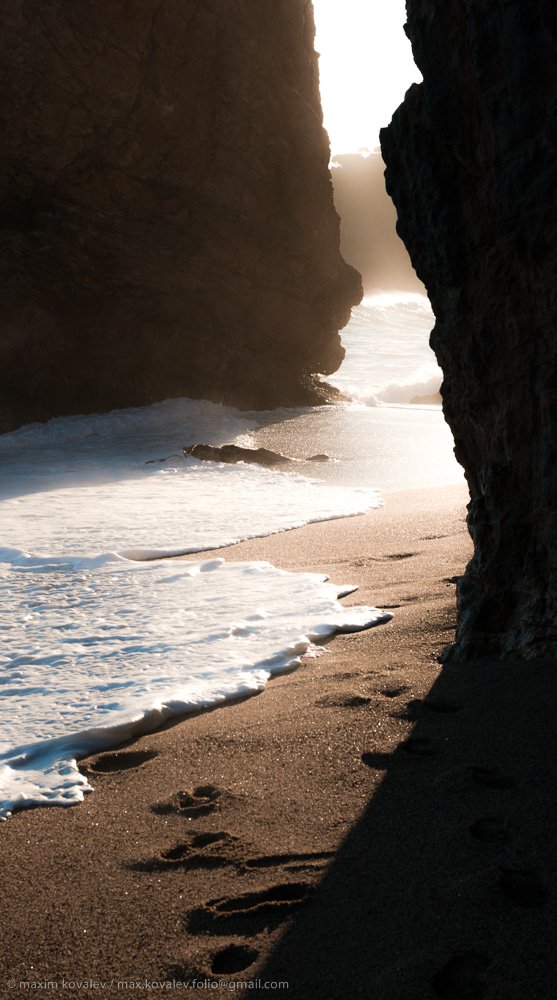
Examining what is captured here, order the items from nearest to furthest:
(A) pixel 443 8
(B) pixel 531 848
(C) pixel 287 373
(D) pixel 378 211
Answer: (B) pixel 531 848 < (A) pixel 443 8 < (C) pixel 287 373 < (D) pixel 378 211

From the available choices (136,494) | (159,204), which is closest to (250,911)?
(136,494)

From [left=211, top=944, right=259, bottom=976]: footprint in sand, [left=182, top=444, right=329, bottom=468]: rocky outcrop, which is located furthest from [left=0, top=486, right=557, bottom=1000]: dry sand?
[left=182, top=444, right=329, bottom=468]: rocky outcrop

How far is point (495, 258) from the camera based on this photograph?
9.98 ft

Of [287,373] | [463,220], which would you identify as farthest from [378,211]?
[463,220]

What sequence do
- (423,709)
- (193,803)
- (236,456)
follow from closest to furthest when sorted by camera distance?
1. (193,803)
2. (423,709)
3. (236,456)

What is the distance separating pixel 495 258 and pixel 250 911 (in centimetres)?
225

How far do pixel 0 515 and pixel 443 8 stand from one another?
5.92 metres

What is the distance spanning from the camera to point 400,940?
1.70 meters

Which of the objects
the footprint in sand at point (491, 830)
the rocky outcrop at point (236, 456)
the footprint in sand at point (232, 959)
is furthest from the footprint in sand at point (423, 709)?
the rocky outcrop at point (236, 456)

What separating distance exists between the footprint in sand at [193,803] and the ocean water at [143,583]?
1.04 feet

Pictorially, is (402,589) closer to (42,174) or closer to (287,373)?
(42,174)

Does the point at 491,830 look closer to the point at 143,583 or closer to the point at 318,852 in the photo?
the point at 318,852

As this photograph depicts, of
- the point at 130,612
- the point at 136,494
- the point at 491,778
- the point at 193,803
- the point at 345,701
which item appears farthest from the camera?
the point at 136,494

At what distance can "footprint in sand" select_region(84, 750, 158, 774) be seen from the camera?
276 cm
